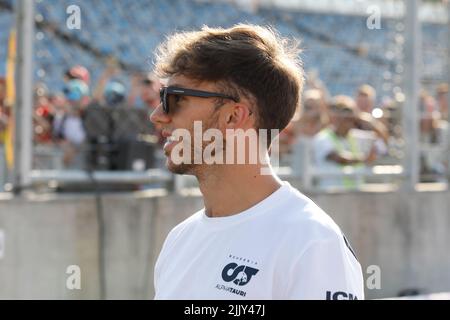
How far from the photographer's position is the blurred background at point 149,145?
5430mm

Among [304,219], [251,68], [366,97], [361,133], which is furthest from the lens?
[366,97]

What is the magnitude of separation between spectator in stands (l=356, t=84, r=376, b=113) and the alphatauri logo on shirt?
5618 mm

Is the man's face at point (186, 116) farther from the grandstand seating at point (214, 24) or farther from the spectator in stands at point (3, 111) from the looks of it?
the spectator in stands at point (3, 111)

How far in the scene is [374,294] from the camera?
639cm

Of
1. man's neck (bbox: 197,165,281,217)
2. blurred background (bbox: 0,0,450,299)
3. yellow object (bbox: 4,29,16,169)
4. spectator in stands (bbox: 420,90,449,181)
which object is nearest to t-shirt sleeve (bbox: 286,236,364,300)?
man's neck (bbox: 197,165,281,217)

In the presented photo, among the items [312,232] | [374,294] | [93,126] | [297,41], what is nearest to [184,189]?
[93,126]

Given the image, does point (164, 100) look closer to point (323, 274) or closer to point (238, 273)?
point (238, 273)

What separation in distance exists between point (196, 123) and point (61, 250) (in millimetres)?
3230

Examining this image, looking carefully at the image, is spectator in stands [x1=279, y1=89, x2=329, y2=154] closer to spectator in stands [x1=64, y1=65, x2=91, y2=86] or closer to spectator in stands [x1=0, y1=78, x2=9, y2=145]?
spectator in stands [x1=64, y1=65, x2=91, y2=86]

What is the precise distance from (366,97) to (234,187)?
5.44 meters

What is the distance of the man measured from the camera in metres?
2.02

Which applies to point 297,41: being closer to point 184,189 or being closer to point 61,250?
point 61,250

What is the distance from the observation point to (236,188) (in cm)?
228

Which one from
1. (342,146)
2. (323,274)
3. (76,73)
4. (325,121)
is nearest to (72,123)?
(76,73)
